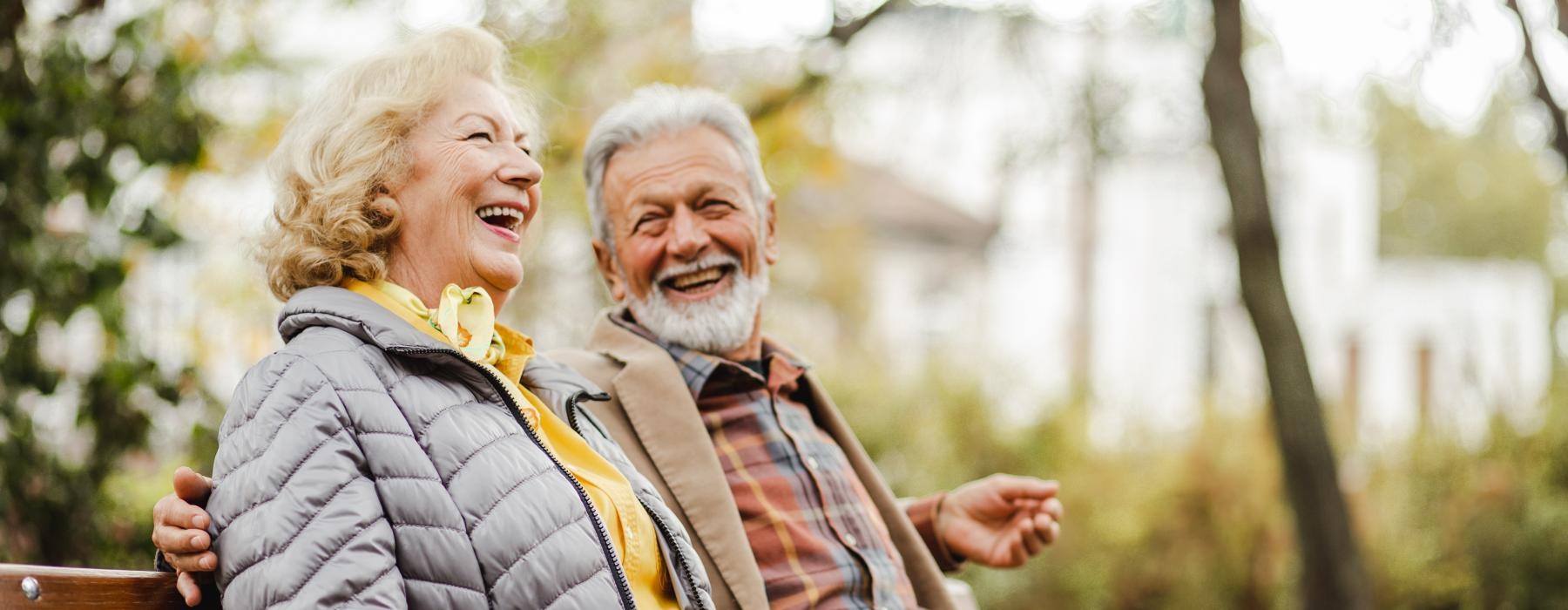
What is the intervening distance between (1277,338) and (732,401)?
10.2 feet

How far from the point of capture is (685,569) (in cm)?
196

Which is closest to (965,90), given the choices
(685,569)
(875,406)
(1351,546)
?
(875,406)

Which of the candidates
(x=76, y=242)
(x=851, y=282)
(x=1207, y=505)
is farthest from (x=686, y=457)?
(x=851, y=282)

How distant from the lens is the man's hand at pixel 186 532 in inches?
58.4

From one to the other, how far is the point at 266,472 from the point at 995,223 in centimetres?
1878

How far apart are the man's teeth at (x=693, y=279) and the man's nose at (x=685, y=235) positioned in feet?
0.14

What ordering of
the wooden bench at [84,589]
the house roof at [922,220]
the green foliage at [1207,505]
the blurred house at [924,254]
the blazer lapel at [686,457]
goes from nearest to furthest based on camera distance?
the wooden bench at [84,589], the blazer lapel at [686,457], the green foliage at [1207,505], the blurred house at [924,254], the house roof at [922,220]

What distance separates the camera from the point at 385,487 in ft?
5.13

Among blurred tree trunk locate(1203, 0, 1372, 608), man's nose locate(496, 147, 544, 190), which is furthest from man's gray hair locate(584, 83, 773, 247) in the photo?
blurred tree trunk locate(1203, 0, 1372, 608)

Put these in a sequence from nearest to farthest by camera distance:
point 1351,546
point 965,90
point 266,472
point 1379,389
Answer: point 266,472
point 1351,546
point 965,90
point 1379,389

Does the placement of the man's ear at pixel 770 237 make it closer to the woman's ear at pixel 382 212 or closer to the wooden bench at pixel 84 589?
the woman's ear at pixel 382 212

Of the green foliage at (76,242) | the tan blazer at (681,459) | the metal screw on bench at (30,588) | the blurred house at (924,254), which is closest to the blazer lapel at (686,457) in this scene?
the tan blazer at (681,459)

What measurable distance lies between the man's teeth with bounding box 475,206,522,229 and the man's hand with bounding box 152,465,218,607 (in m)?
0.58

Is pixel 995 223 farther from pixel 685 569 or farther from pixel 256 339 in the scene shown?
pixel 685 569
